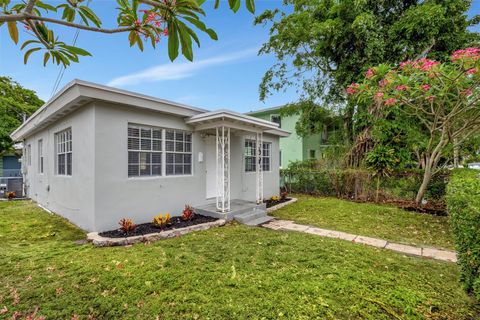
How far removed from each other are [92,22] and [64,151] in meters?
6.57

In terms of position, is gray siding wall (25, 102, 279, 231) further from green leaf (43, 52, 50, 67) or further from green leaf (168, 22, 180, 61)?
green leaf (168, 22, 180, 61)

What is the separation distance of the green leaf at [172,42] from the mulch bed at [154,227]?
4574 mm

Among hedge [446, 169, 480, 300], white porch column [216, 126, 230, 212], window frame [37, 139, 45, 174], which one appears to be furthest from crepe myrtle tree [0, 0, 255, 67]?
window frame [37, 139, 45, 174]

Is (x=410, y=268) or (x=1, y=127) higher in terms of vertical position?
(x=1, y=127)

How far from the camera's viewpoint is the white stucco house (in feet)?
17.1

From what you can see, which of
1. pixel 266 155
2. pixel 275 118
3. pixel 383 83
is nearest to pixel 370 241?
pixel 383 83

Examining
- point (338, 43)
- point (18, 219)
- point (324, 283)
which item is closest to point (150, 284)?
point (324, 283)

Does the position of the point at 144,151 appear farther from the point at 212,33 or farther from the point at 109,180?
the point at 212,33

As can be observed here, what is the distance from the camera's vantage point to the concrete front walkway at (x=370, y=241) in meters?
4.45

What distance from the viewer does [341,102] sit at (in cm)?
1313

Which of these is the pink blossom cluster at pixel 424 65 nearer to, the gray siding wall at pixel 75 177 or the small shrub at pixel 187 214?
the small shrub at pixel 187 214

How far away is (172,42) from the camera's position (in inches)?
65.4

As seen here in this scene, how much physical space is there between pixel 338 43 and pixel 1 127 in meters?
21.1

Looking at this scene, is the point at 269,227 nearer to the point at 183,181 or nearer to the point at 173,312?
the point at 183,181
